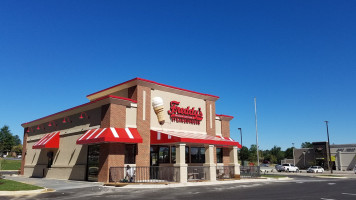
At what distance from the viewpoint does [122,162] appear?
72.5 feet

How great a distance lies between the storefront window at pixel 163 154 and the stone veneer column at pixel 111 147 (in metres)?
4.59

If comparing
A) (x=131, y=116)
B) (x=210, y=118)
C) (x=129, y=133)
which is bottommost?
(x=129, y=133)

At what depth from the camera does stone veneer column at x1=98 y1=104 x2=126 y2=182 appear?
21516 mm

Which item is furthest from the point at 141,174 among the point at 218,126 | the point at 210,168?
the point at 218,126

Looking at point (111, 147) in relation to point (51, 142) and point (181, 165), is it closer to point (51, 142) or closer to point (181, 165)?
point (181, 165)

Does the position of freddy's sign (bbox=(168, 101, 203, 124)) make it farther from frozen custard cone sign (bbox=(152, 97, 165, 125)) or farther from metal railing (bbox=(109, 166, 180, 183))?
metal railing (bbox=(109, 166, 180, 183))

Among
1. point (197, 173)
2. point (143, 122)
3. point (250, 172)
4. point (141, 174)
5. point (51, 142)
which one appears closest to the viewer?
point (141, 174)

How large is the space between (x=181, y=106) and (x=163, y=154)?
5284mm

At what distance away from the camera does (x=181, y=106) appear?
28109 millimetres

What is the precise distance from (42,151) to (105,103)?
13954 millimetres

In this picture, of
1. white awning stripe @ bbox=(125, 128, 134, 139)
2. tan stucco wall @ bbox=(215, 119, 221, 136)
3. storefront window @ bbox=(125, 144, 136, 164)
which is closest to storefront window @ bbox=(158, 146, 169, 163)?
storefront window @ bbox=(125, 144, 136, 164)

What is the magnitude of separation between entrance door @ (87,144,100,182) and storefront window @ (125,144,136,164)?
237 cm

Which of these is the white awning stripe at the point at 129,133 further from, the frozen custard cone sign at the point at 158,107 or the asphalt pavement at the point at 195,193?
the asphalt pavement at the point at 195,193

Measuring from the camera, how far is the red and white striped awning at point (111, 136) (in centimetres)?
2078
